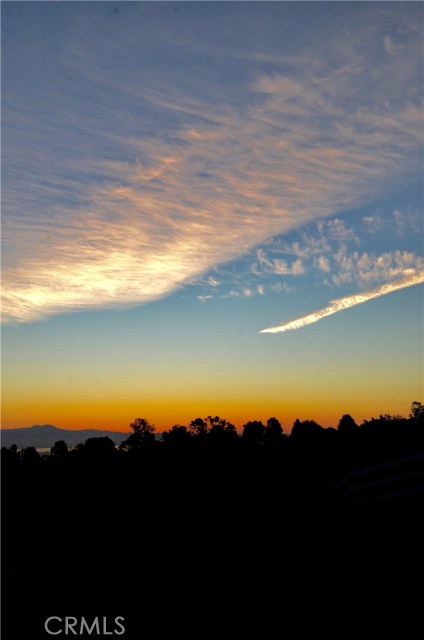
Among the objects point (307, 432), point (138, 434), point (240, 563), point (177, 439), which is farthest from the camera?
point (138, 434)

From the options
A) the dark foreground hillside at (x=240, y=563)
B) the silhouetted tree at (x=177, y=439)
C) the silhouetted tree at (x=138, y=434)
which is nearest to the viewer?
the dark foreground hillside at (x=240, y=563)

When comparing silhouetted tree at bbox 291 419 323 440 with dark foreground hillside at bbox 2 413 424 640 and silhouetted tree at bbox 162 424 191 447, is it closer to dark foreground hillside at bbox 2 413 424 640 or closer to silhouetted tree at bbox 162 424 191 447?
silhouetted tree at bbox 162 424 191 447

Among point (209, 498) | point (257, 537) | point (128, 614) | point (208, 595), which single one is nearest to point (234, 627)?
point (208, 595)

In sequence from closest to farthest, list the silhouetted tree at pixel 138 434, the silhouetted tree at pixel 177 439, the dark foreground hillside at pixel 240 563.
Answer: the dark foreground hillside at pixel 240 563 < the silhouetted tree at pixel 177 439 < the silhouetted tree at pixel 138 434

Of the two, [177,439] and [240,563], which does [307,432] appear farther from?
[240,563]

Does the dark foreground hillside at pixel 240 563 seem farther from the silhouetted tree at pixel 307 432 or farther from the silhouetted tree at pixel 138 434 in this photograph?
the silhouetted tree at pixel 138 434

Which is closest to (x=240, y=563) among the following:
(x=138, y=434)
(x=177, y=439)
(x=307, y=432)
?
(x=177, y=439)

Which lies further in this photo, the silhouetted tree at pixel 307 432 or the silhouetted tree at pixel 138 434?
the silhouetted tree at pixel 138 434

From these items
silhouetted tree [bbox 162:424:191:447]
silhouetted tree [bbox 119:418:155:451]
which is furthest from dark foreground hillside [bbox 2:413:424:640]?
silhouetted tree [bbox 119:418:155:451]

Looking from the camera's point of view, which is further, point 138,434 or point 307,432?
point 138,434

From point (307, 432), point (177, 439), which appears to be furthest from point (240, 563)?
point (307, 432)

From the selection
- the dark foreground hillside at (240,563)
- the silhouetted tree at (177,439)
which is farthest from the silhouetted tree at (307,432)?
the dark foreground hillside at (240,563)

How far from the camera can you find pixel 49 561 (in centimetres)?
938

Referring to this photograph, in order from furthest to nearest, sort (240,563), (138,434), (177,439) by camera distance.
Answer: (138,434), (177,439), (240,563)
